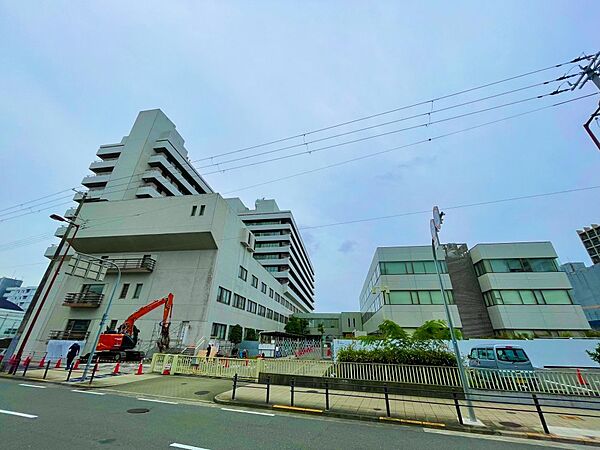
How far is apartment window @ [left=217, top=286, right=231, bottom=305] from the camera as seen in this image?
2652 cm

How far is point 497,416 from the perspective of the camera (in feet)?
27.1

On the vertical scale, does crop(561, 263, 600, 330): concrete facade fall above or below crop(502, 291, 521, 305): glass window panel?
above

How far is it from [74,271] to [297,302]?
194 ft

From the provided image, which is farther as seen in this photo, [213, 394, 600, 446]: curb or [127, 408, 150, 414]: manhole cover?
[127, 408, 150, 414]: manhole cover

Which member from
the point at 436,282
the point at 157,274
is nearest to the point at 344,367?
A: the point at 436,282

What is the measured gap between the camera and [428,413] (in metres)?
8.20

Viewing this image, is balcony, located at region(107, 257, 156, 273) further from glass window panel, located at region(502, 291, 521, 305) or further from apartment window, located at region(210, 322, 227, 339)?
glass window panel, located at region(502, 291, 521, 305)

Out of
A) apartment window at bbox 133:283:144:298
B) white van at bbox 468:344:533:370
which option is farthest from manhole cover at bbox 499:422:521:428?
apartment window at bbox 133:283:144:298

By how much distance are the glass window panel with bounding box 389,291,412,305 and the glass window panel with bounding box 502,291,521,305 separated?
27.8 feet

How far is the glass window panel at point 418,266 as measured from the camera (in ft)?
84.2

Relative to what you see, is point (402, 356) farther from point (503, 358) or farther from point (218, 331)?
point (218, 331)

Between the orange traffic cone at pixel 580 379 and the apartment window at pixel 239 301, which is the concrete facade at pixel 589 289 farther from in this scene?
the apartment window at pixel 239 301

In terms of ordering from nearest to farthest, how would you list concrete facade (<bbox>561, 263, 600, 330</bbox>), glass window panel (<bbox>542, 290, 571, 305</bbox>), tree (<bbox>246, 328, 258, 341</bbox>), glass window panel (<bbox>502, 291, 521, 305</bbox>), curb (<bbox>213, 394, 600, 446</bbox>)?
curb (<bbox>213, 394, 600, 446</bbox>) → glass window panel (<bbox>542, 290, 571, 305</bbox>) → glass window panel (<bbox>502, 291, 521, 305</bbox>) → tree (<bbox>246, 328, 258, 341</bbox>) → concrete facade (<bbox>561, 263, 600, 330</bbox>)

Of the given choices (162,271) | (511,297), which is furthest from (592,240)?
(162,271)
